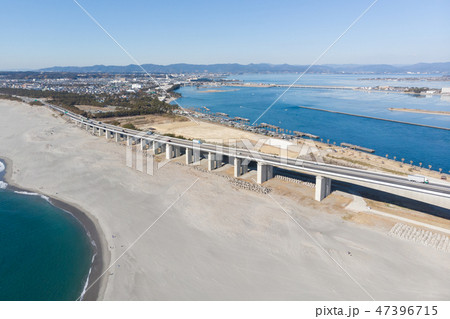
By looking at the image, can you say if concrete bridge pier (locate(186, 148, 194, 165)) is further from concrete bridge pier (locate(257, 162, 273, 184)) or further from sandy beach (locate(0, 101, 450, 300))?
concrete bridge pier (locate(257, 162, 273, 184))

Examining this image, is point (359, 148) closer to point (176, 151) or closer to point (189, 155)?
point (189, 155)

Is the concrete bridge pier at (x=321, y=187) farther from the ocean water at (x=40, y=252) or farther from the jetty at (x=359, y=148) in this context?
the jetty at (x=359, y=148)

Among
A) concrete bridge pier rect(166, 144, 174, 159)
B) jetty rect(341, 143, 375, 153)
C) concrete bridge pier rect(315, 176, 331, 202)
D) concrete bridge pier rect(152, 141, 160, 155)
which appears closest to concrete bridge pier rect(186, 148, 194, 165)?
concrete bridge pier rect(166, 144, 174, 159)

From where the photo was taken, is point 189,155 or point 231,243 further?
point 189,155

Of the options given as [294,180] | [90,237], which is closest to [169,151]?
[294,180]

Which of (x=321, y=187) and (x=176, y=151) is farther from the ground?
(x=176, y=151)

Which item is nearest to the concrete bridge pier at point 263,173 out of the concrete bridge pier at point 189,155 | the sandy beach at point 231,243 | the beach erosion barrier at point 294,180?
the beach erosion barrier at point 294,180
